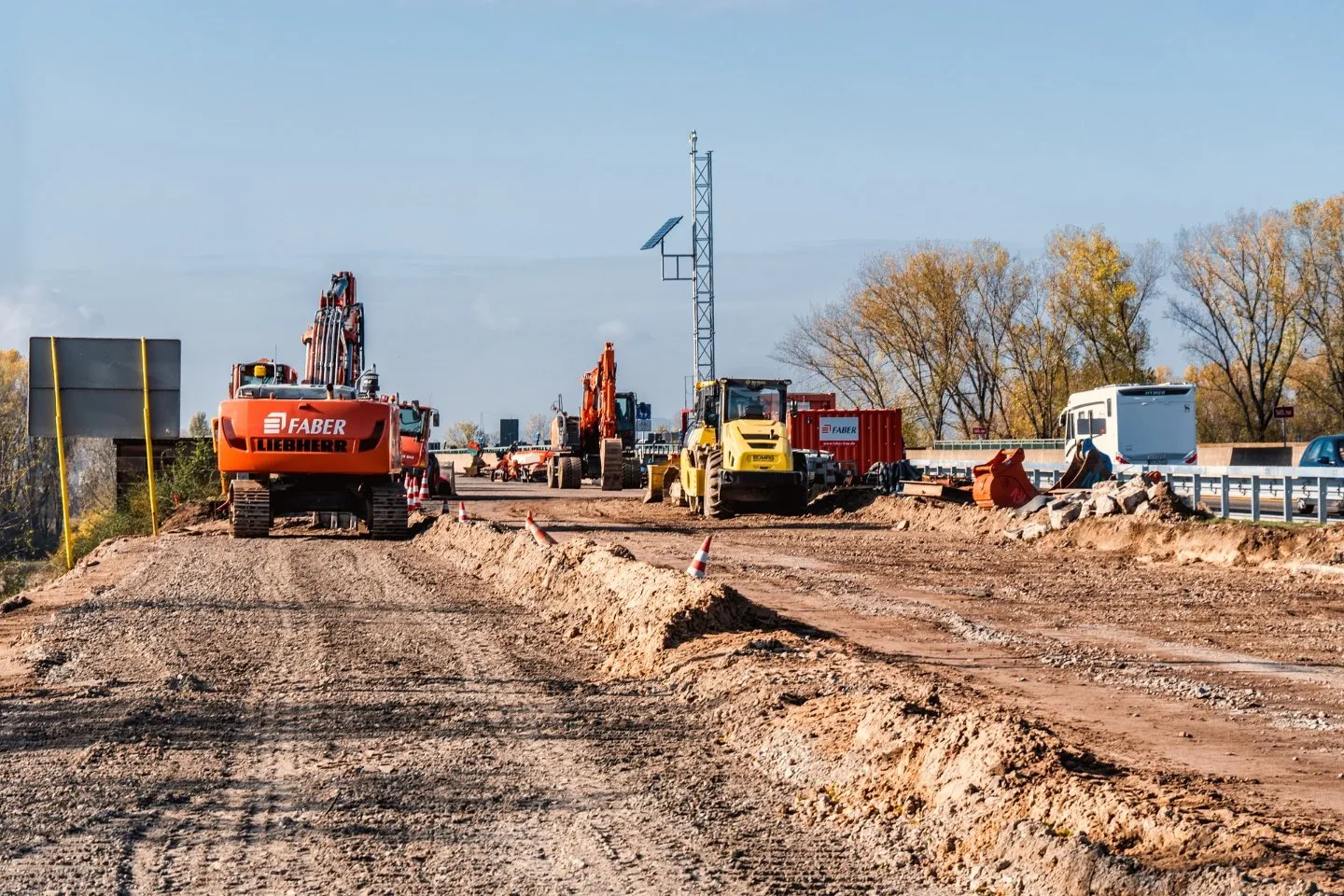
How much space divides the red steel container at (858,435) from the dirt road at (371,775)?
2756cm

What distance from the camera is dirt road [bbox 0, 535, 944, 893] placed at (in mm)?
5703

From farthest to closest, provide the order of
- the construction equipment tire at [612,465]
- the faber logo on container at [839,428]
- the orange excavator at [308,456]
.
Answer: the construction equipment tire at [612,465]
the faber logo on container at [839,428]
the orange excavator at [308,456]

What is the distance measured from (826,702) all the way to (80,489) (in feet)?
247

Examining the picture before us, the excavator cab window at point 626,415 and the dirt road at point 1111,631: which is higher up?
the excavator cab window at point 626,415

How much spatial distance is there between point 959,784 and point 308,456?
693 inches

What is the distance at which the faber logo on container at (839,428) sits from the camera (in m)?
39.5

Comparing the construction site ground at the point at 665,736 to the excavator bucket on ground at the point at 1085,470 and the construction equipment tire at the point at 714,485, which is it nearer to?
the excavator bucket on ground at the point at 1085,470

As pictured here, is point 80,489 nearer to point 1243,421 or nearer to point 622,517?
point 622,517

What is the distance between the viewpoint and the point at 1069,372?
73.3 m

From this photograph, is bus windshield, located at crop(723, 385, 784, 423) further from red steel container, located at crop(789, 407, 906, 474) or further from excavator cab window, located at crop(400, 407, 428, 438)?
excavator cab window, located at crop(400, 407, 428, 438)

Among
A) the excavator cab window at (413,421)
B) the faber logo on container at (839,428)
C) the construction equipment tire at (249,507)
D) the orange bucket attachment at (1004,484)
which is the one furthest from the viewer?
the faber logo on container at (839,428)

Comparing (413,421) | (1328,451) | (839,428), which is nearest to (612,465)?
(839,428)

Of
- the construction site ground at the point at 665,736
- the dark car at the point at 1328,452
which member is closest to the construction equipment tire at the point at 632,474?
the dark car at the point at 1328,452

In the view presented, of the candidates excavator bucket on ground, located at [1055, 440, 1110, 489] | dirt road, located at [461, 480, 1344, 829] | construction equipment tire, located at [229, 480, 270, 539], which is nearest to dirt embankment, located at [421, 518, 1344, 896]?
dirt road, located at [461, 480, 1344, 829]
